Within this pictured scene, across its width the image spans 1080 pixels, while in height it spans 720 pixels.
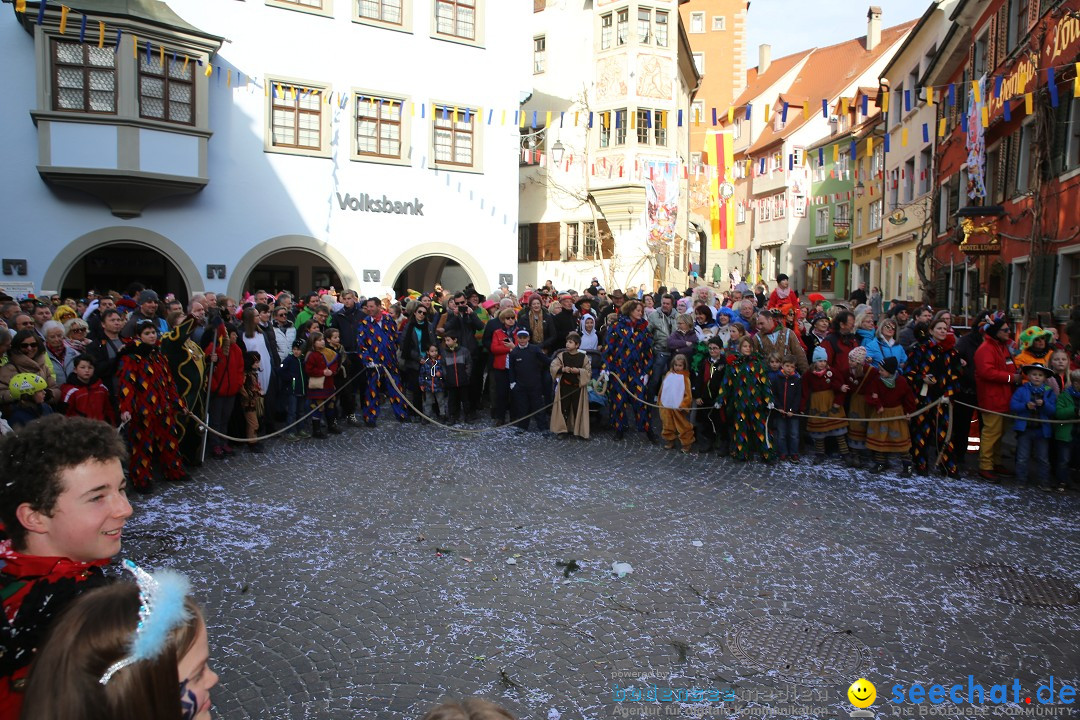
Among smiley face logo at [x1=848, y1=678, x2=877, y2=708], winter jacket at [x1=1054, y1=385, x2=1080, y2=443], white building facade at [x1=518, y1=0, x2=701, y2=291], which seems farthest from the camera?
white building facade at [x1=518, y1=0, x2=701, y2=291]

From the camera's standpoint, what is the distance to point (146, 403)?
8.41 meters

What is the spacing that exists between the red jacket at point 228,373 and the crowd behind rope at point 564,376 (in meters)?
0.02

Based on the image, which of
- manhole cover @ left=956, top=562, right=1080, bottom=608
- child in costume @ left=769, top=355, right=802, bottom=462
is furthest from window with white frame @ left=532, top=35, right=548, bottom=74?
manhole cover @ left=956, top=562, right=1080, bottom=608

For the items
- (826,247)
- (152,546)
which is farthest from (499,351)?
(826,247)

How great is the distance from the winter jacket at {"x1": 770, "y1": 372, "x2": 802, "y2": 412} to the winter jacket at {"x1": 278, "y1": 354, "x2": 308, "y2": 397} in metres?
6.47

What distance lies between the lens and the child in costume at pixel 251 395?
34.5 feet

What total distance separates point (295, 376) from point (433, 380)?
2166 mm

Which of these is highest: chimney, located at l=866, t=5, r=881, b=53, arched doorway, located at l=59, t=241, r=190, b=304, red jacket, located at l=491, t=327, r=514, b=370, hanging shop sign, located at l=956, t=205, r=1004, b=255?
chimney, located at l=866, t=5, r=881, b=53

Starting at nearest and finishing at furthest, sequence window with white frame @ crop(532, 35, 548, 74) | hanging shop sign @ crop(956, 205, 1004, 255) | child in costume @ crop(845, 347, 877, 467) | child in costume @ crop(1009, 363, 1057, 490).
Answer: child in costume @ crop(1009, 363, 1057, 490), child in costume @ crop(845, 347, 877, 467), hanging shop sign @ crop(956, 205, 1004, 255), window with white frame @ crop(532, 35, 548, 74)

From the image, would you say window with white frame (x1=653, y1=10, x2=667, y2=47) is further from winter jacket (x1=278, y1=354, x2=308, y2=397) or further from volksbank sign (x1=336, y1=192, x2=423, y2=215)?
winter jacket (x1=278, y1=354, x2=308, y2=397)

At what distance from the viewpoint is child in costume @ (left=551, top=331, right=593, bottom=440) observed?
11547 mm

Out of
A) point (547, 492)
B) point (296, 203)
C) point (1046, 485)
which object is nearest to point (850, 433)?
point (1046, 485)

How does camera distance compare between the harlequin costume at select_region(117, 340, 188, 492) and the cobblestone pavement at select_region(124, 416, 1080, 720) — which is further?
the harlequin costume at select_region(117, 340, 188, 492)

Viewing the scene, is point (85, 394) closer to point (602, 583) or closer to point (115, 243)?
point (602, 583)
